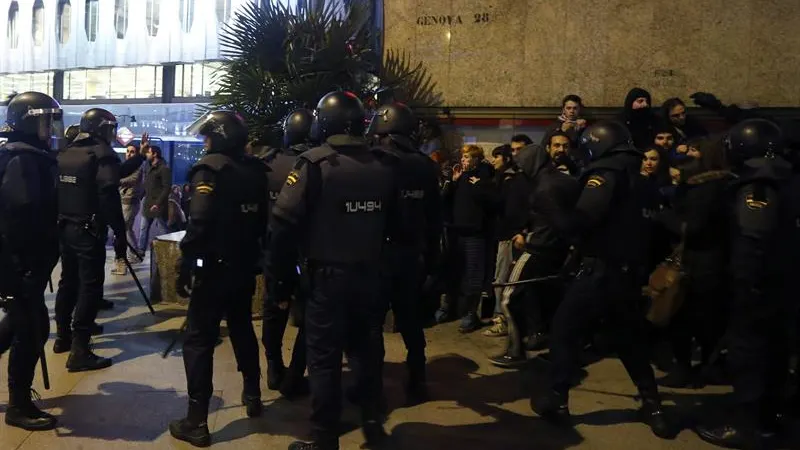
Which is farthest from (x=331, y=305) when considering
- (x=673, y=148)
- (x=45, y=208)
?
(x=673, y=148)

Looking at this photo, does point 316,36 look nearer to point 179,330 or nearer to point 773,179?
point 179,330

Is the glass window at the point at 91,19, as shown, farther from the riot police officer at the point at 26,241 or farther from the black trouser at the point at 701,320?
the black trouser at the point at 701,320

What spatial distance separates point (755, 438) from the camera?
4.06 meters

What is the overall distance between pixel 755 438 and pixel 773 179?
5.08 feet

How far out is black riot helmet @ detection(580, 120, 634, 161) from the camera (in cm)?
411

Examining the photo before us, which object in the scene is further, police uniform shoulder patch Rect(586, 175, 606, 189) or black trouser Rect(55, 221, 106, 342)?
black trouser Rect(55, 221, 106, 342)

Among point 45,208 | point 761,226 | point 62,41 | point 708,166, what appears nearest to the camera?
point 761,226

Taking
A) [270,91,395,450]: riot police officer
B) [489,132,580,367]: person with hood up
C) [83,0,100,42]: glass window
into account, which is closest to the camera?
[270,91,395,450]: riot police officer

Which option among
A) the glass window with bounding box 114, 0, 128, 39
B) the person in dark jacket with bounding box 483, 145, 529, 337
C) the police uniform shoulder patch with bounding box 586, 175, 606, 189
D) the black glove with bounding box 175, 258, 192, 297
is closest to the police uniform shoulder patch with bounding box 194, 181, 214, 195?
the black glove with bounding box 175, 258, 192, 297

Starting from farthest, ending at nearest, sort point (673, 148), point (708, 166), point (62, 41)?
point (62, 41) < point (673, 148) < point (708, 166)

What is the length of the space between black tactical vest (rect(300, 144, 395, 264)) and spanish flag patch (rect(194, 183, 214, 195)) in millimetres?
634

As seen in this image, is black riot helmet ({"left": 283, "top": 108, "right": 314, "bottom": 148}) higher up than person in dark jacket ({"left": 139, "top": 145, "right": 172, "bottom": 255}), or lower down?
higher up

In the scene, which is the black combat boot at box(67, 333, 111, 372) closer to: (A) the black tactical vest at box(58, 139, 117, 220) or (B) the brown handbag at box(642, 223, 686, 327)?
(A) the black tactical vest at box(58, 139, 117, 220)

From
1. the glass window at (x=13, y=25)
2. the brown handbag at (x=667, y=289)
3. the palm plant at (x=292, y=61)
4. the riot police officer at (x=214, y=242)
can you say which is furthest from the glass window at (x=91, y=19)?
the brown handbag at (x=667, y=289)
